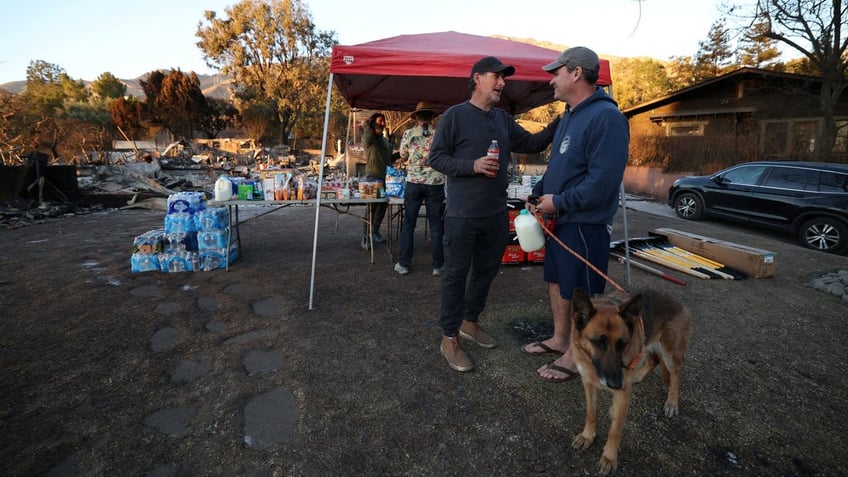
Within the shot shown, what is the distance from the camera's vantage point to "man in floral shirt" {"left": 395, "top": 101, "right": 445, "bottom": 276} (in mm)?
4477

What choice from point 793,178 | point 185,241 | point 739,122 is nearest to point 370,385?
point 185,241

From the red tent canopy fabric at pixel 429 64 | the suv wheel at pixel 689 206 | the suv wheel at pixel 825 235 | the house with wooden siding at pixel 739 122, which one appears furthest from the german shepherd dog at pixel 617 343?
the house with wooden siding at pixel 739 122

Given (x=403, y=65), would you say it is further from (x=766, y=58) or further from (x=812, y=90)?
(x=766, y=58)

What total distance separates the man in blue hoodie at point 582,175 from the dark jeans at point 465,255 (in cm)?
34

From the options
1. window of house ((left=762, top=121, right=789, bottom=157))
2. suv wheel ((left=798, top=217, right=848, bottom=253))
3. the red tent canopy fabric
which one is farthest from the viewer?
window of house ((left=762, top=121, right=789, bottom=157))

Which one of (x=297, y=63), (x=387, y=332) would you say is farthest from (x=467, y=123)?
(x=297, y=63)

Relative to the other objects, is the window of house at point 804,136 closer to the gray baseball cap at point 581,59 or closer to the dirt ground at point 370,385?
the dirt ground at point 370,385

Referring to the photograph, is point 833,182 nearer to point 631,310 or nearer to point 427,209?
point 427,209

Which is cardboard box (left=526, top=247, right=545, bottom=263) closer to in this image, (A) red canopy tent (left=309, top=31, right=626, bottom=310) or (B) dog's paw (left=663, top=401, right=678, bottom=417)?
(A) red canopy tent (left=309, top=31, right=626, bottom=310)

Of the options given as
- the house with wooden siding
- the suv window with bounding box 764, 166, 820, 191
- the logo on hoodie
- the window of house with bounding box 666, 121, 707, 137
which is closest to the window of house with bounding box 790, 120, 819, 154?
the house with wooden siding

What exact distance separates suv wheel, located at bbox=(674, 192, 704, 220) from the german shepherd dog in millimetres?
9182

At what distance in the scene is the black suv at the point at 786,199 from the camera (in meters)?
6.81

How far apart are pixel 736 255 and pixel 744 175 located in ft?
16.3

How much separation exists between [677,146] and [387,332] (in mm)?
15327
